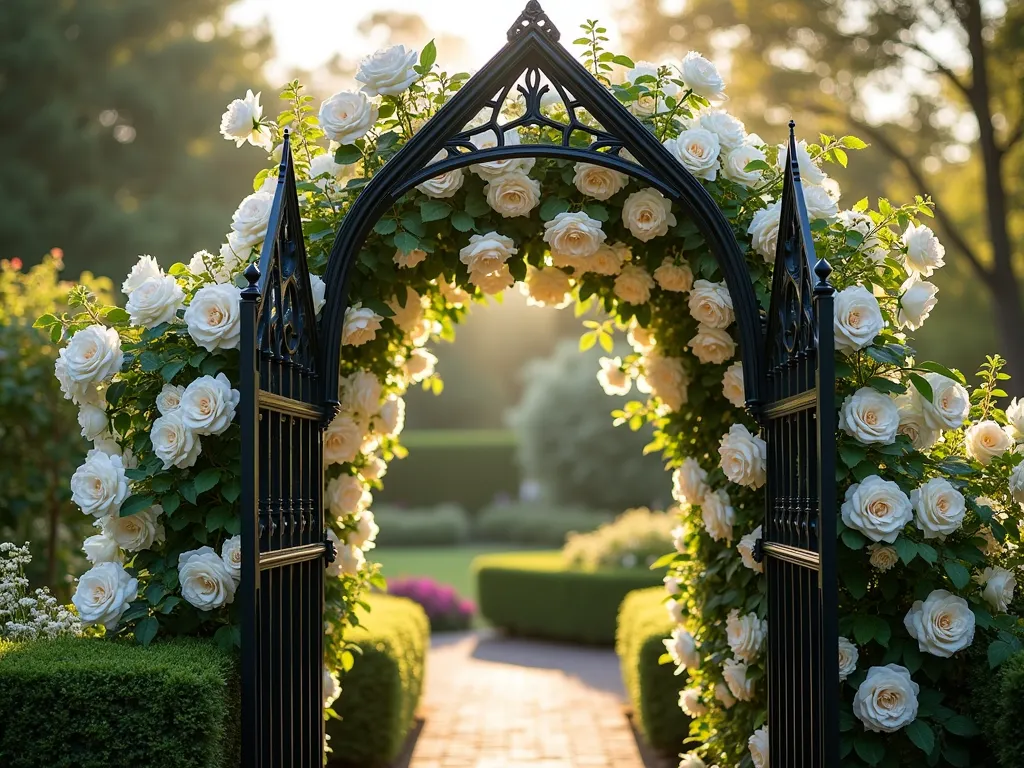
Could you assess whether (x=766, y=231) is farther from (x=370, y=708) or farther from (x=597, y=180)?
(x=370, y=708)

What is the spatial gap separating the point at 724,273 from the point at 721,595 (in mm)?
1181

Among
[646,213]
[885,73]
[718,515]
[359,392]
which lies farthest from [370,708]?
[885,73]

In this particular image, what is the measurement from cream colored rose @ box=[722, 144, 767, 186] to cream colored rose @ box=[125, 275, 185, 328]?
1.78 metres

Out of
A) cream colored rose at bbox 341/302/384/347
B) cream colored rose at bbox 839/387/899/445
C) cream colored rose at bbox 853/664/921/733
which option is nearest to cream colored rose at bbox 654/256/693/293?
cream colored rose at bbox 839/387/899/445

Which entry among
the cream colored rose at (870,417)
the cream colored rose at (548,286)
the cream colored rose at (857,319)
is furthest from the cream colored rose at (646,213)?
the cream colored rose at (870,417)

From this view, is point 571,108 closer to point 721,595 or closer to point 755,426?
point 755,426

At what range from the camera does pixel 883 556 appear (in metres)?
3.13

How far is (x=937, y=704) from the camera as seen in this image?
310 cm

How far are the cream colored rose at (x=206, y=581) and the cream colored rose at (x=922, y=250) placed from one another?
226 centimetres

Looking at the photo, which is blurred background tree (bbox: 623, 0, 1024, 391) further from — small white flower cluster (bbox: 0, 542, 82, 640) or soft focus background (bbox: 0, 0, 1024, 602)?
small white flower cluster (bbox: 0, 542, 82, 640)

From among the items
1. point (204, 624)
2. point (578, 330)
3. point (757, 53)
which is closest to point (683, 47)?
point (757, 53)

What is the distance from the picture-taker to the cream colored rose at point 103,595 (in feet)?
10.5

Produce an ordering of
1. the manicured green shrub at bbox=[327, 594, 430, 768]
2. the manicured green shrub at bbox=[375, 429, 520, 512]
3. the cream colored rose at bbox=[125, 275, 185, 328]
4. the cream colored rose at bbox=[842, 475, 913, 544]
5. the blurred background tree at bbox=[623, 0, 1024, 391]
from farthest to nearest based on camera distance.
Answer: the manicured green shrub at bbox=[375, 429, 520, 512]
the blurred background tree at bbox=[623, 0, 1024, 391]
the manicured green shrub at bbox=[327, 594, 430, 768]
the cream colored rose at bbox=[125, 275, 185, 328]
the cream colored rose at bbox=[842, 475, 913, 544]

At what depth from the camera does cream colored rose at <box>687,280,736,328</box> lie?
11.8 ft
